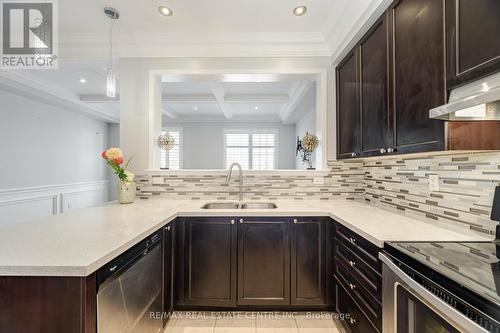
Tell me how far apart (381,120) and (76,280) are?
1.91m

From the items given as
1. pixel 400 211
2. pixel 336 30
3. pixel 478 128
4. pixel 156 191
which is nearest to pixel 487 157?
pixel 478 128

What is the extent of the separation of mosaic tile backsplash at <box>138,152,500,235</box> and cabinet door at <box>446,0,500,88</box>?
1.65 ft

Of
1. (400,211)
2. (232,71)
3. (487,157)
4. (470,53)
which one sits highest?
(232,71)

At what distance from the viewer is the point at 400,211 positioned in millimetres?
1887

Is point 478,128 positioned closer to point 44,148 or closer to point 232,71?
point 232,71

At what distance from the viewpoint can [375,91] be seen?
1.70 metres

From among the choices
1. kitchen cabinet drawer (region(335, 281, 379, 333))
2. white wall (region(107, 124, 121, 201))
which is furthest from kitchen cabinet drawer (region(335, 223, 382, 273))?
white wall (region(107, 124, 121, 201))

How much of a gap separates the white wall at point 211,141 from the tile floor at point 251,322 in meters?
5.39

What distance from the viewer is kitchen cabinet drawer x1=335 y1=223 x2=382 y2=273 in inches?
50.4

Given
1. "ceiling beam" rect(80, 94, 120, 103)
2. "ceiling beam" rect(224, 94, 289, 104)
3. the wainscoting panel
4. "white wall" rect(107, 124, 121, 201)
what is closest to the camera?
the wainscoting panel

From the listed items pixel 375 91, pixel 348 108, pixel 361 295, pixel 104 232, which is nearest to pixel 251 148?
pixel 348 108

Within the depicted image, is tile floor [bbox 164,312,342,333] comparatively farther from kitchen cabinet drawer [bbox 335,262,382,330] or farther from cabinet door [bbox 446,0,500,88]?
cabinet door [bbox 446,0,500,88]

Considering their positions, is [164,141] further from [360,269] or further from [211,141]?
[211,141]

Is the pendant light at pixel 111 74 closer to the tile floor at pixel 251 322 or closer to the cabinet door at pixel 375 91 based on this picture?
the tile floor at pixel 251 322
